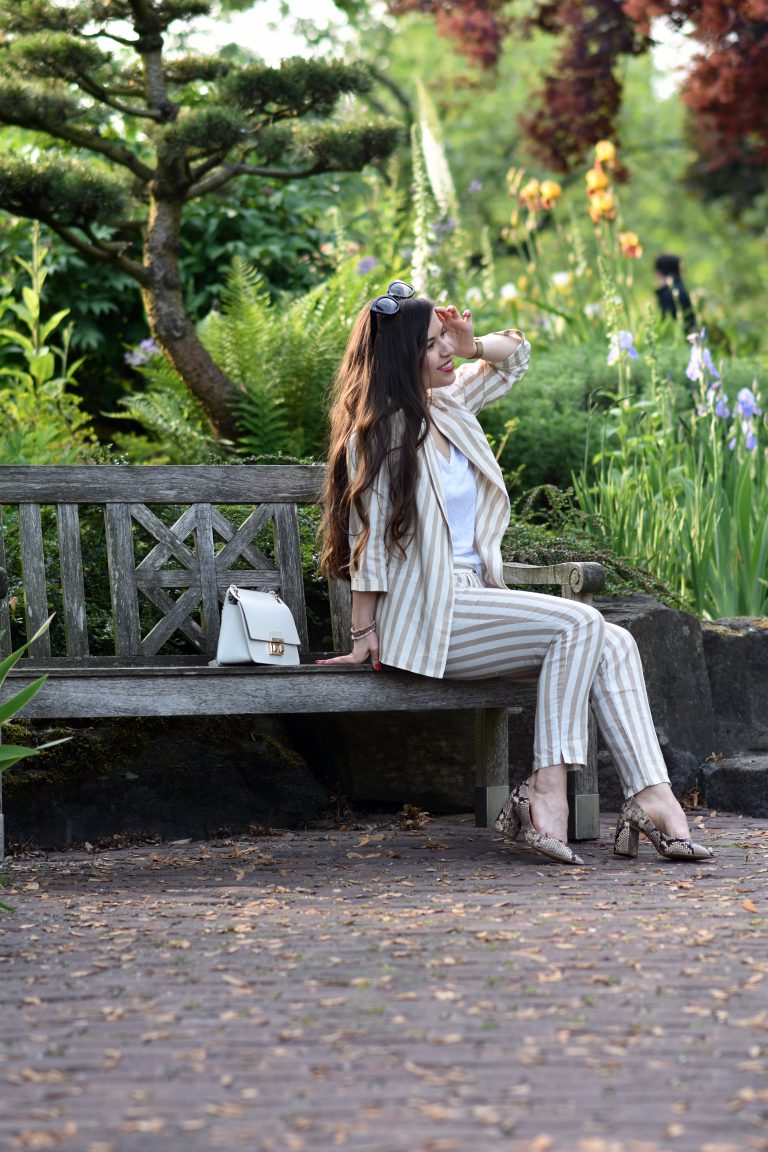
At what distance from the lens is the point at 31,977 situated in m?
2.56

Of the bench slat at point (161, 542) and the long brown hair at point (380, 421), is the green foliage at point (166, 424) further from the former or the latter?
the long brown hair at point (380, 421)

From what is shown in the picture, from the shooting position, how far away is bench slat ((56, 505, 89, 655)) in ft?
13.1

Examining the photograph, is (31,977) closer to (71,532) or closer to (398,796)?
(71,532)

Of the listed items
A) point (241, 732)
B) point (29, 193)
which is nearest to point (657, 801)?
point (241, 732)

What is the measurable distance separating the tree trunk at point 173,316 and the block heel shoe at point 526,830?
275cm

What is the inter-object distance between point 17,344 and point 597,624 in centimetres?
443

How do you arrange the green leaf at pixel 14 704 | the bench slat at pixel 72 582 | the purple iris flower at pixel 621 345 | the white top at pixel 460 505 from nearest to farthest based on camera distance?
the green leaf at pixel 14 704 → the white top at pixel 460 505 → the bench slat at pixel 72 582 → the purple iris flower at pixel 621 345

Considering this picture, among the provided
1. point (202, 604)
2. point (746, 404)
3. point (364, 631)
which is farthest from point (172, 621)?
point (746, 404)

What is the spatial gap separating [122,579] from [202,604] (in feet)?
0.81

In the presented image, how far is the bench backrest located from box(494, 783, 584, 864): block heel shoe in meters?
0.86

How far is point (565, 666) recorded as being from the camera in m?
3.62

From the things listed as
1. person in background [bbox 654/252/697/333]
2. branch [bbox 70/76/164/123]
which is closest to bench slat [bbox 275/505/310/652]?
branch [bbox 70/76/164/123]

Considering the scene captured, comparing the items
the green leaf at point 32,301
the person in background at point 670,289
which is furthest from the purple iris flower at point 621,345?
the person in background at point 670,289

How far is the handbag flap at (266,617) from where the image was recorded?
3.74m
